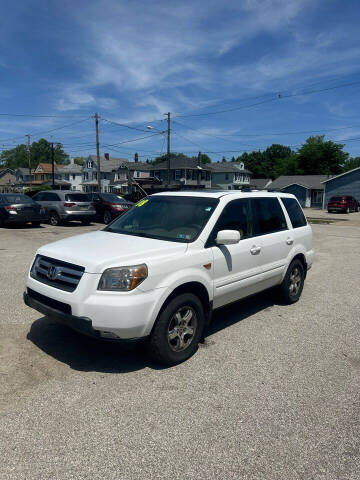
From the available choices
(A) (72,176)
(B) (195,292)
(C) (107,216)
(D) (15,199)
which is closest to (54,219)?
(D) (15,199)

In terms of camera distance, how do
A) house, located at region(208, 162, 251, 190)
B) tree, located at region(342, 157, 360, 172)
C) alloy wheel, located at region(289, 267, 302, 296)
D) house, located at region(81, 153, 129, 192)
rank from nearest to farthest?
1. alloy wheel, located at region(289, 267, 302, 296)
2. house, located at region(208, 162, 251, 190)
3. house, located at region(81, 153, 129, 192)
4. tree, located at region(342, 157, 360, 172)

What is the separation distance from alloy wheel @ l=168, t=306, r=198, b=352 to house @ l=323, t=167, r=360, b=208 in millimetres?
45309

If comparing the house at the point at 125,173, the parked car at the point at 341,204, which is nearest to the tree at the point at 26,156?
the house at the point at 125,173

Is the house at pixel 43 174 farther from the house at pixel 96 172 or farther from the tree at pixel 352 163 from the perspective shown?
the tree at pixel 352 163

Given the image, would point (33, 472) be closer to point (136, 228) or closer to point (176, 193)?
point (136, 228)

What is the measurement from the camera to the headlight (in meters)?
3.40

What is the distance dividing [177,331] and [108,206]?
50.8 ft

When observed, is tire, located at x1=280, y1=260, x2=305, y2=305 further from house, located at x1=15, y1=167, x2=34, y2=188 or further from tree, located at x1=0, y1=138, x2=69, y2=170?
tree, located at x1=0, y1=138, x2=69, y2=170

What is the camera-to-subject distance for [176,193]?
5062mm

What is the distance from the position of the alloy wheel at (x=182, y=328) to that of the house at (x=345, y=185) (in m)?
45.3

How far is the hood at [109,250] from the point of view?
3.47 metres

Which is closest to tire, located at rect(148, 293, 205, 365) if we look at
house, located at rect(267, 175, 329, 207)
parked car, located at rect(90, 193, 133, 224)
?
parked car, located at rect(90, 193, 133, 224)

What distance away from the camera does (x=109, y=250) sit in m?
3.74

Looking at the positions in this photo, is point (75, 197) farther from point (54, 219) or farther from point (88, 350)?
point (88, 350)
